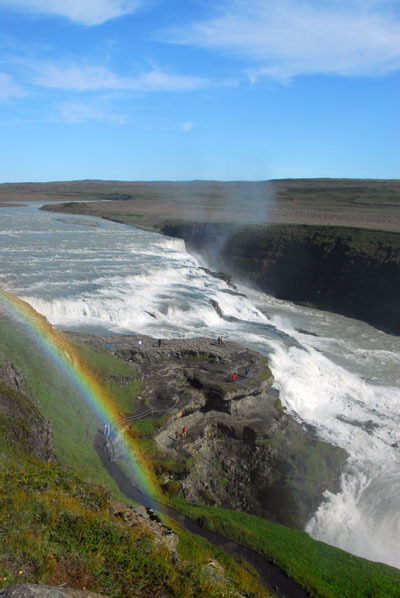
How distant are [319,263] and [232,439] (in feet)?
114

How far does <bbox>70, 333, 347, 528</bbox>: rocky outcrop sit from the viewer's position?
552 inches

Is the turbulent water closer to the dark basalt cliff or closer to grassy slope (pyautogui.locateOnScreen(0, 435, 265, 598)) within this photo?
the dark basalt cliff

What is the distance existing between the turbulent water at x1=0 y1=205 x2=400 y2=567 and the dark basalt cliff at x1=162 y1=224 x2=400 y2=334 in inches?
111

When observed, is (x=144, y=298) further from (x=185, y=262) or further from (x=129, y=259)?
(x=185, y=262)

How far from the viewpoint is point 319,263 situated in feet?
157

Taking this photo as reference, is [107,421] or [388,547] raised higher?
[107,421]

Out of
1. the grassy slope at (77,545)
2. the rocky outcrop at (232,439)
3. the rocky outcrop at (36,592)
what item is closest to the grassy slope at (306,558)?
the grassy slope at (77,545)

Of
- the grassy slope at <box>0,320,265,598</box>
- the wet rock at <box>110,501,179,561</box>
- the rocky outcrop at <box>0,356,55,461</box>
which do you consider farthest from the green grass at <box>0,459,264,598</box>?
the rocky outcrop at <box>0,356,55,461</box>

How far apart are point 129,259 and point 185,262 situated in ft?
20.0

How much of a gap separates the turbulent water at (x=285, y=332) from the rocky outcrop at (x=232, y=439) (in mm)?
895

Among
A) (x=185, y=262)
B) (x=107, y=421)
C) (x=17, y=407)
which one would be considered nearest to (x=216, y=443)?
(x=107, y=421)

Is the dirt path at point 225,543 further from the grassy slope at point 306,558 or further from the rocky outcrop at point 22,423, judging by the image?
the rocky outcrop at point 22,423

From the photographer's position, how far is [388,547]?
12.8 metres

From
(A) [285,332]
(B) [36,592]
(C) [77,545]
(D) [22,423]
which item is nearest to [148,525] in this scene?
(C) [77,545]
